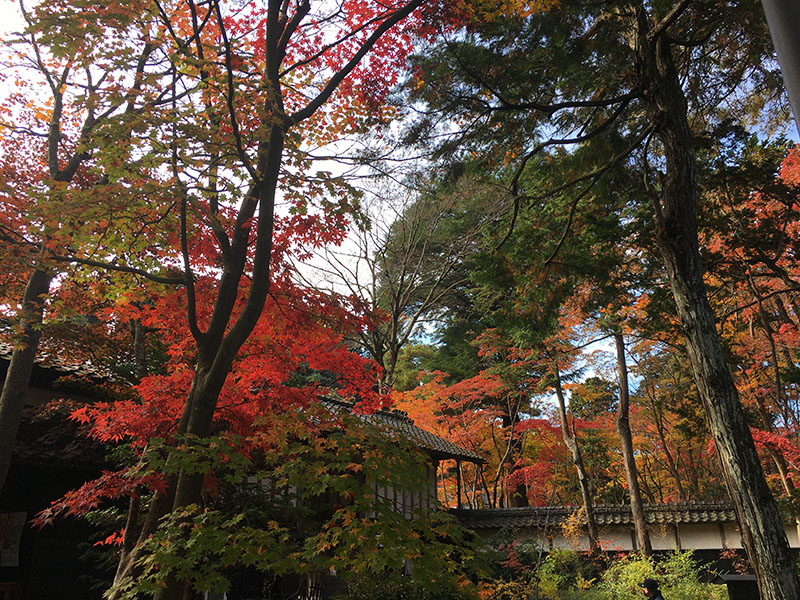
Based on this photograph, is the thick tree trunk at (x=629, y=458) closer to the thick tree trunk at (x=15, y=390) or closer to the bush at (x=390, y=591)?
the bush at (x=390, y=591)

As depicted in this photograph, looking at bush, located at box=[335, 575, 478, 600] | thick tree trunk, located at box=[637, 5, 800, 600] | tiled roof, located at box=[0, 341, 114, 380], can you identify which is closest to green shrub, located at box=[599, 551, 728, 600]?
thick tree trunk, located at box=[637, 5, 800, 600]

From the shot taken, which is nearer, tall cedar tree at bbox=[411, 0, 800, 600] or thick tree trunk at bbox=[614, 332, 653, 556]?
tall cedar tree at bbox=[411, 0, 800, 600]

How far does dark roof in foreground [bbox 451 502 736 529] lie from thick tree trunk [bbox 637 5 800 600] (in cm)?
623

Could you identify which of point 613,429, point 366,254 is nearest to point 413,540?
point 366,254

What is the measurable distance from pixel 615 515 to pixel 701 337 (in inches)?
353

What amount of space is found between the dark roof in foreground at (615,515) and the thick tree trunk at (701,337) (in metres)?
6.23

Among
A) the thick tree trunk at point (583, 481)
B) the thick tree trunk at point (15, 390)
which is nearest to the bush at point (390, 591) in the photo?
the thick tree trunk at point (15, 390)

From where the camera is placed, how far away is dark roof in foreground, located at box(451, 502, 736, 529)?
12.5 metres

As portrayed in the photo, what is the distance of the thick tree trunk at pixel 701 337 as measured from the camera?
5.40 metres

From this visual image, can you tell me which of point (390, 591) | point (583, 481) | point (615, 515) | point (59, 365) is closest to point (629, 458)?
point (583, 481)

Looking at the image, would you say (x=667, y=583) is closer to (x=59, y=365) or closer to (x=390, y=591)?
(x=390, y=591)

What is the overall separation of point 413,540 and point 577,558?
9.20 m

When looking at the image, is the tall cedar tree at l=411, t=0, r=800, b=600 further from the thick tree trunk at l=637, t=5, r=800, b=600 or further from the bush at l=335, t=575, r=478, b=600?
the bush at l=335, t=575, r=478, b=600

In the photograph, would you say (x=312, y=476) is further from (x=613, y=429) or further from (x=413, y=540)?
(x=613, y=429)
